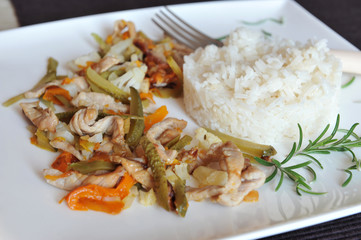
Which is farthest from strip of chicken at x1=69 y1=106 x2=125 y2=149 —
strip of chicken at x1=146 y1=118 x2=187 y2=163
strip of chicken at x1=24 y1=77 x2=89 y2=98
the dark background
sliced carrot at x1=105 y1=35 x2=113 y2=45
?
the dark background

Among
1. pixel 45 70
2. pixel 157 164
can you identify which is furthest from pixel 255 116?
pixel 45 70

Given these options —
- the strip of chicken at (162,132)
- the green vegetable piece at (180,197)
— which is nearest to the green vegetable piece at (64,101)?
the strip of chicken at (162,132)

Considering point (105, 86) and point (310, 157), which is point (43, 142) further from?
point (310, 157)

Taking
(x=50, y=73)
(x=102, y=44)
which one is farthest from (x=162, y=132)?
(x=102, y=44)

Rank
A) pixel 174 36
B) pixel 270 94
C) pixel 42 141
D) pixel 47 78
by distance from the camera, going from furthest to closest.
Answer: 1. pixel 174 36
2. pixel 47 78
3. pixel 270 94
4. pixel 42 141

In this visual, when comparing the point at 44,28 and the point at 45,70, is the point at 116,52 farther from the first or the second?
the point at 44,28

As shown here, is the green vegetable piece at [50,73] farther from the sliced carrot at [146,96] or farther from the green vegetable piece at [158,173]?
the green vegetable piece at [158,173]
